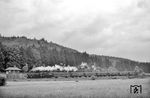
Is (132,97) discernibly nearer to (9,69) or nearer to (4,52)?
(9,69)

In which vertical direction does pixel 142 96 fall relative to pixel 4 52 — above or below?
below

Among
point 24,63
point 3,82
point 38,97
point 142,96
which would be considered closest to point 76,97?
point 38,97

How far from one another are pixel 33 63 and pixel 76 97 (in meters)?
143

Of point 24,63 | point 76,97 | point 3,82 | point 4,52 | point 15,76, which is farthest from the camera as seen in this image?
point 24,63

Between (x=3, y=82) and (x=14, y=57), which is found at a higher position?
(x=14, y=57)

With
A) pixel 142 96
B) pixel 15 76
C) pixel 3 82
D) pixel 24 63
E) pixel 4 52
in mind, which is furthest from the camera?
pixel 24 63

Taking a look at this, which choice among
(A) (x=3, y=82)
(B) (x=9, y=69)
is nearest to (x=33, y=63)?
(B) (x=9, y=69)

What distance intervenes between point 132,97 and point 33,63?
5721 inches

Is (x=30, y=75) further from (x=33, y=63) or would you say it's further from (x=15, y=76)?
(x=33, y=63)

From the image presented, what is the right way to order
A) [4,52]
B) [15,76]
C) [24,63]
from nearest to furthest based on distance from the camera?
[15,76] → [4,52] → [24,63]

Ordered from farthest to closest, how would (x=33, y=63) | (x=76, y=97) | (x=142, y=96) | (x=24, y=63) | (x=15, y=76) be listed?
(x=33, y=63)
(x=24, y=63)
(x=15, y=76)
(x=76, y=97)
(x=142, y=96)

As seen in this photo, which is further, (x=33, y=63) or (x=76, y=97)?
(x=33, y=63)

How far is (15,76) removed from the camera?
116625mm

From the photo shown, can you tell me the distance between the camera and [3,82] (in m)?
52.3
